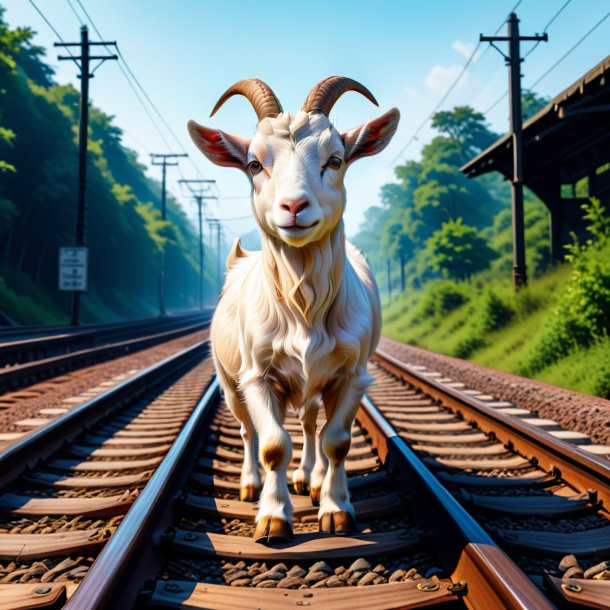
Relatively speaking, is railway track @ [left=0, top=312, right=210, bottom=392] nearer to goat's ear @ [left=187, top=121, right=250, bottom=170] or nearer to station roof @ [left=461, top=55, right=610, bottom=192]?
goat's ear @ [left=187, top=121, right=250, bottom=170]

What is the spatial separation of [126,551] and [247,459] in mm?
1476

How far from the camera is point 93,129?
5844 cm

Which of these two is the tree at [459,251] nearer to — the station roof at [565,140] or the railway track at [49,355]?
the station roof at [565,140]

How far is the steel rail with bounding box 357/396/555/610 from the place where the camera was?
6.76ft

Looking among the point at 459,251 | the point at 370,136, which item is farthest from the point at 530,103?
the point at 370,136

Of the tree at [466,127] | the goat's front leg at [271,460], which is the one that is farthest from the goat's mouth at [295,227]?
the tree at [466,127]

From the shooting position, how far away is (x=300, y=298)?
3078 mm

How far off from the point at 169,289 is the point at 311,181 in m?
75.2

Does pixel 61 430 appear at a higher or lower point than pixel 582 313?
lower

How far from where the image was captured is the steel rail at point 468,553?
2.06m

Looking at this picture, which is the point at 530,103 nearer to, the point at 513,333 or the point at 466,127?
the point at 466,127

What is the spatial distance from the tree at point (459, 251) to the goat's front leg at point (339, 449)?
70.2ft

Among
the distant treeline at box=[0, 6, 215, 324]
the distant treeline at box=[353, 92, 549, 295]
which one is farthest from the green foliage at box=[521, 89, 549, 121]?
the distant treeline at box=[0, 6, 215, 324]

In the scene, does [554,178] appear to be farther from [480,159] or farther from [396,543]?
[396,543]
